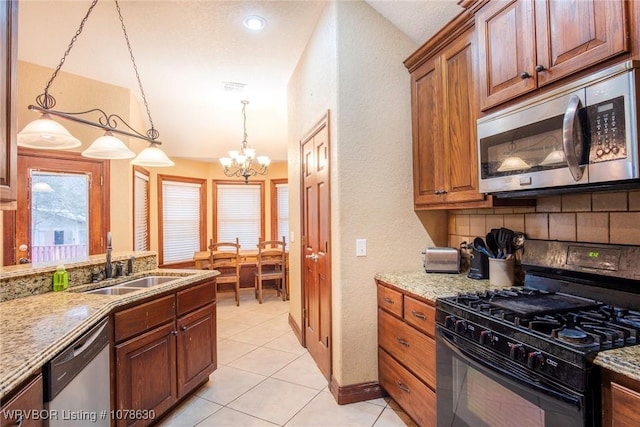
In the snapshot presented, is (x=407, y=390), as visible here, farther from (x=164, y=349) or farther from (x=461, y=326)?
(x=164, y=349)

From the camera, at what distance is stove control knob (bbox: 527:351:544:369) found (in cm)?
118

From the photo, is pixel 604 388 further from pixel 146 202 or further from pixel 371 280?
pixel 146 202

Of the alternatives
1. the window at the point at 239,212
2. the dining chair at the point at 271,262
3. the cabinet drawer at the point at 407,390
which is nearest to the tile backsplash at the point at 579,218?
the cabinet drawer at the point at 407,390

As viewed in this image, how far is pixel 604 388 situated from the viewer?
105cm

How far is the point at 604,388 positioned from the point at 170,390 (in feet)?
7.49

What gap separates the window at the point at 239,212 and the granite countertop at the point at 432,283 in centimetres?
460

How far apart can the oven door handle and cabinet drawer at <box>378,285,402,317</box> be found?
0.43 metres

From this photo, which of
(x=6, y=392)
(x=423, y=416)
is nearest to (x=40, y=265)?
(x=6, y=392)

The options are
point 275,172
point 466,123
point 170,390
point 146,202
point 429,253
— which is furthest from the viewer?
point 275,172

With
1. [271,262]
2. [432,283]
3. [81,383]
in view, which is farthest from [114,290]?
[271,262]

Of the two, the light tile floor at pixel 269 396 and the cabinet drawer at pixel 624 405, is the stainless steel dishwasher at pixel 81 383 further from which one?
the cabinet drawer at pixel 624 405

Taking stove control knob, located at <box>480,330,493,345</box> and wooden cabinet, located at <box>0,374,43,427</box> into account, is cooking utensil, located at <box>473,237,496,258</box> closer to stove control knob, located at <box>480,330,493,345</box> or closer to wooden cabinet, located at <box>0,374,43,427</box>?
stove control knob, located at <box>480,330,493,345</box>

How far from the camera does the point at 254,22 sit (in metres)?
2.83

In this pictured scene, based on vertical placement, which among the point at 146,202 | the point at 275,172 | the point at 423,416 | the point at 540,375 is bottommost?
the point at 423,416
